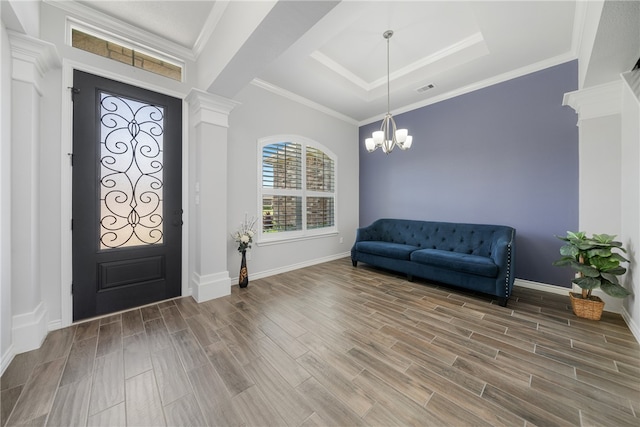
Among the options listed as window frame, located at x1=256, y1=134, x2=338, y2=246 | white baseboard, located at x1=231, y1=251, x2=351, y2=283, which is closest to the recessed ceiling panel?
window frame, located at x1=256, y1=134, x2=338, y2=246

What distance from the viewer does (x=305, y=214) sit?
14.3ft

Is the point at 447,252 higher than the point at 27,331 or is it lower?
higher

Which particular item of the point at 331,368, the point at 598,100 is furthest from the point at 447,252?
the point at 331,368

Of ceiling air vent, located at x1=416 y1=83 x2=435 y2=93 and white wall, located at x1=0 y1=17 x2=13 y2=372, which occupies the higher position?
ceiling air vent, located at x1=416 y1=83 x2=435 y2=93

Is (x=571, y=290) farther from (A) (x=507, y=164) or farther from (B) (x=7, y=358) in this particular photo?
(B) (x=7, y=358)

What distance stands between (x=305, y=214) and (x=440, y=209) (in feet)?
8.16

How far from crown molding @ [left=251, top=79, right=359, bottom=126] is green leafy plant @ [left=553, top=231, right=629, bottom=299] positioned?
411 cm

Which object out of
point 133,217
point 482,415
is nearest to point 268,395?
point 482,415

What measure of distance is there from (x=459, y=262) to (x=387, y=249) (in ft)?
3.49

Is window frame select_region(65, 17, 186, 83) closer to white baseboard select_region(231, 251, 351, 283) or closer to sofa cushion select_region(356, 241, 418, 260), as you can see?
white baseboard select_region(231, 251, 351, 283)

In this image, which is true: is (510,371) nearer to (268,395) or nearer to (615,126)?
(268,395)

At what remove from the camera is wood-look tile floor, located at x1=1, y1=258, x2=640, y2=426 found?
1.29 meters

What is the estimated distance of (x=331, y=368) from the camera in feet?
5.40

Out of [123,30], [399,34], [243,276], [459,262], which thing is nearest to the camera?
[123,30]
